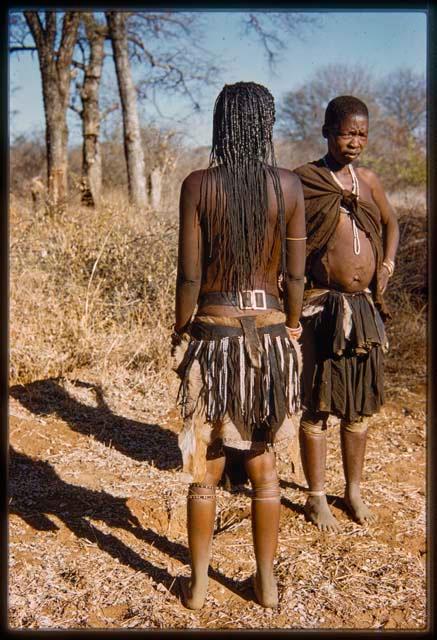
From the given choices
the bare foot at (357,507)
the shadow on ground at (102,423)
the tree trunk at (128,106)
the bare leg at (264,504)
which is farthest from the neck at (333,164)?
the tree trunk at (128,106)

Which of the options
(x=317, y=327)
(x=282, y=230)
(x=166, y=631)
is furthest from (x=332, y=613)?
(x=282, y=230)

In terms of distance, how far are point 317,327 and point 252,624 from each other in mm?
1396

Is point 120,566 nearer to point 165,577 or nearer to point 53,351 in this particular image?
point 165,577

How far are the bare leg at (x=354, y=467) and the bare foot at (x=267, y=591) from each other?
3.15 feet

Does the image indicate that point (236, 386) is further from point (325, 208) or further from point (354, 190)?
point (354, 190)

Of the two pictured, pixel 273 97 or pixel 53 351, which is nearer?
pixel 273 97

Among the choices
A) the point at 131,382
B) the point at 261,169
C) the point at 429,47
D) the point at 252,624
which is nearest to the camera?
the point at 261,169

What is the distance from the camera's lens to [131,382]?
Result: 545 cm

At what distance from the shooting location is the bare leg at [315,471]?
349cm

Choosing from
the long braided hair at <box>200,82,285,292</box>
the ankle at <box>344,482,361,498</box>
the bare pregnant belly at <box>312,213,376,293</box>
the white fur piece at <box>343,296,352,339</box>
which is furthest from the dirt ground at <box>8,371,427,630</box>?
the long braided hair at <box>200,82,285,292</box>

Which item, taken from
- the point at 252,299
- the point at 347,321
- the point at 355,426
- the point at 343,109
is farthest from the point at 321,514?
the point at 343,109

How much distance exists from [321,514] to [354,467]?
0.97 ft

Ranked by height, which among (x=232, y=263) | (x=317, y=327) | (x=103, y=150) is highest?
(x=103, y=150)

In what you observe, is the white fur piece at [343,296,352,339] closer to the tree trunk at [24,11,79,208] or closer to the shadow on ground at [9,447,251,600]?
the shadow on ground at [9,447,251,600]
